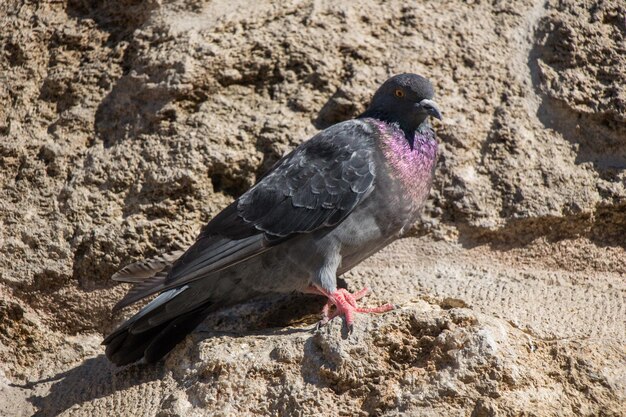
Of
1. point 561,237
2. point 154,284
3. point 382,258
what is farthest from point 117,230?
point 561,237

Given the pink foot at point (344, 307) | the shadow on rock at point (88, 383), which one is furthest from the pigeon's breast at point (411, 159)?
the shadow on rock at point (88, 383)

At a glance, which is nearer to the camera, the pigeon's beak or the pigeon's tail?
the pigeon's tail

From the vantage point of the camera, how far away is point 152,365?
16.9 feet

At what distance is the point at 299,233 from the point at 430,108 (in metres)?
1.20

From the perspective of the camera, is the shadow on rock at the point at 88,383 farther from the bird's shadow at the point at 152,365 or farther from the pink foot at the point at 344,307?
the pink foot at the point at 344,307

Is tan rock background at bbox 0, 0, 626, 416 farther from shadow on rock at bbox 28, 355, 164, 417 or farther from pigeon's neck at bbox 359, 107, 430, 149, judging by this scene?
pigeon's neck at bbox 359, 107, 430, 149

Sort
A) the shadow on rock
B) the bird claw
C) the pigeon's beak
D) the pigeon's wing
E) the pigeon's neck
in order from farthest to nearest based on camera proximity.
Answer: the pigeon's neck
the pigeon's beak
the pigeon's wing
the shadow on rock
the bird claw

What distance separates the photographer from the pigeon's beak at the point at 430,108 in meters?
5.42

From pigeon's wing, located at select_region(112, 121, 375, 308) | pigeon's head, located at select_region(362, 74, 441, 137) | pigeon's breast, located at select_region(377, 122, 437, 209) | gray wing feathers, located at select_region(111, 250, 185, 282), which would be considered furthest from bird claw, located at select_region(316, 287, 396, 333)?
pigeon's head, located at select_region(362, 74, 441, 137)

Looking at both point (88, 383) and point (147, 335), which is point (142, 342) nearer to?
point (147, 335)

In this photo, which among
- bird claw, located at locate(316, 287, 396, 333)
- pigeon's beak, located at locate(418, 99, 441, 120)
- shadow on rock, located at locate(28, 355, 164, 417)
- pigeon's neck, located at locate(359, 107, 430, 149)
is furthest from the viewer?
pigeon's neck, located at locate(359, 107, 430, 149)

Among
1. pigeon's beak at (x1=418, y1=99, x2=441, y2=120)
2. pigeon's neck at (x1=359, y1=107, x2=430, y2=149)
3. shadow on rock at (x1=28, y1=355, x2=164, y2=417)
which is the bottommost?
shadow on rock at (x1=28, y1=355, x2=164, y2=417)

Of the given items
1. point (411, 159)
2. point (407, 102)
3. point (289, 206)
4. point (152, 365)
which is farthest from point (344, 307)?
point (407, 102)

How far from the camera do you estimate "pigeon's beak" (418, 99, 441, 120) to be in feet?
17.8
